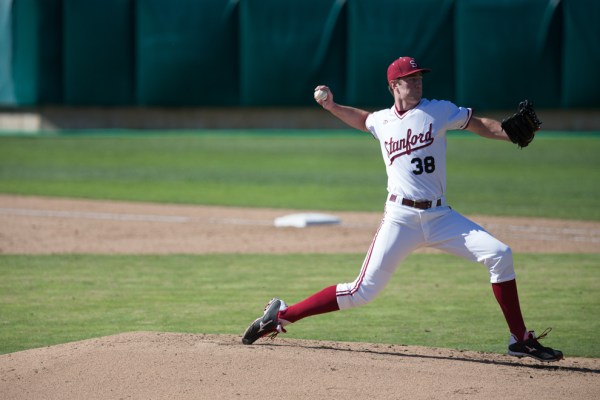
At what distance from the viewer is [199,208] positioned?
13594 mm

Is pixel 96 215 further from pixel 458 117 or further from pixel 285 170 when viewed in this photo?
pixel 458 117

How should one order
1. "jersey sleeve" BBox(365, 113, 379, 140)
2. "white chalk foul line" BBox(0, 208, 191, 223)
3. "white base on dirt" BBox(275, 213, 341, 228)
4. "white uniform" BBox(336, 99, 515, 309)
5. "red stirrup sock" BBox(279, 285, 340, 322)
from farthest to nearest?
1. "white chalk foul line" BBox(0, 208, 191, 223)
2. "white base on dirt" BBox(275, 213, 341, 228)
3. "jersey sleeve" BBox(365, 113, 379, 140)
4. "red stirrup sock" BBox(279, 285, 340, 322)
5. "white uniform" BBox(336, 99, 515, 309)

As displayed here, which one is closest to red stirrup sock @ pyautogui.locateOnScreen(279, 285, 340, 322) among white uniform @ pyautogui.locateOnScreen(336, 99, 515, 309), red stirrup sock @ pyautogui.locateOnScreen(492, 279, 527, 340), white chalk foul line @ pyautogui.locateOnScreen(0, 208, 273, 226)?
white uniform @ pyautogui.locateOnScreen(336, 99, 515, 309)

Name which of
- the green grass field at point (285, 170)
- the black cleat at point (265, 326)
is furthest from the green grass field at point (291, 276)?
the black cleat at point (265, 326)

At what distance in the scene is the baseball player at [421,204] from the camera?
18.2ft

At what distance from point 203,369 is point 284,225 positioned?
672 centimetres

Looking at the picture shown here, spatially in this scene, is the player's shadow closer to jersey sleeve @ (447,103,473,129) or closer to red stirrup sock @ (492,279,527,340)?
red stirrup sock @ (492,279,527,340)

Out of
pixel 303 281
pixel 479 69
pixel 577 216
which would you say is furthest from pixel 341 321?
pixel 479 69

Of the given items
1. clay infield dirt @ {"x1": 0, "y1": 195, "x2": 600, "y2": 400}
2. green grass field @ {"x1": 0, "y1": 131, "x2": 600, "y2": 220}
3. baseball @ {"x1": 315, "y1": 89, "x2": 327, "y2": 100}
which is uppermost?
baseball @ {"x1": 315, "y1": 89, "x2": 327, "y2": 100}

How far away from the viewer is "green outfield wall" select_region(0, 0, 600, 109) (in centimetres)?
Result: 1966

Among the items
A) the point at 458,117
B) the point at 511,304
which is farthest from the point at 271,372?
the point at 458,117

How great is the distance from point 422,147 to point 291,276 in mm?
3378

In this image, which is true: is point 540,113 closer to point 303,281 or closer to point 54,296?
point 303,281

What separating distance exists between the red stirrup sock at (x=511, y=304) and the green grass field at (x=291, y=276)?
0.60 metres
